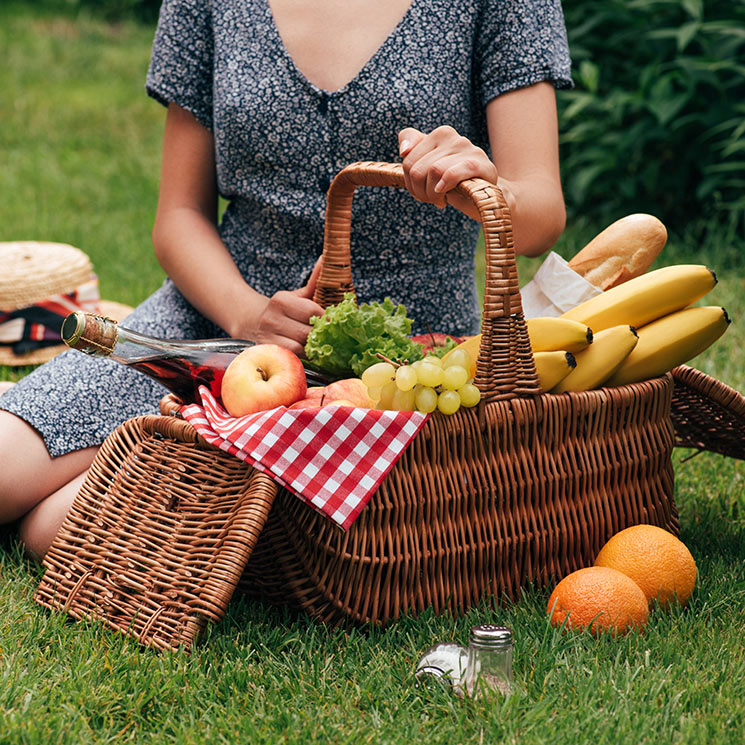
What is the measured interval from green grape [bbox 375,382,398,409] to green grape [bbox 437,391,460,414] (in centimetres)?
8

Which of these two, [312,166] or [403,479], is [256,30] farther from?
[403,479]

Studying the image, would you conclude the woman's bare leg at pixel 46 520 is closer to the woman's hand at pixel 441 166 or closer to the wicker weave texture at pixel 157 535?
the wicker weave texture at pixel 157 535

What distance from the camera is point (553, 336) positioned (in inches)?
69.5

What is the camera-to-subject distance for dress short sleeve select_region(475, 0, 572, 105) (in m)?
2.12

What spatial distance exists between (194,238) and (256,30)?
1.56 feet

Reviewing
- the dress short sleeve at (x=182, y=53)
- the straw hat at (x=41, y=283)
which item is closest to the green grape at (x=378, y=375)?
the dress short sleeve at (x=182, y=53)

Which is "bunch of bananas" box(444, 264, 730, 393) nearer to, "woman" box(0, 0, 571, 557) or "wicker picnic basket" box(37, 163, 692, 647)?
"wicker picnic basket" box(37, 163, 692, 647)

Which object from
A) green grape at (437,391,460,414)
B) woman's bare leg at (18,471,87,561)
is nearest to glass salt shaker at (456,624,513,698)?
green grape at (437,391,460,414)

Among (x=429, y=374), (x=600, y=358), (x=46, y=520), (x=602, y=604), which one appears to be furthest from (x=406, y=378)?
(x=46, y=520)

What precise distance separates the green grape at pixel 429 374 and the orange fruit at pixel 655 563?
0.48m

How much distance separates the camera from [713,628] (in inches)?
67.1

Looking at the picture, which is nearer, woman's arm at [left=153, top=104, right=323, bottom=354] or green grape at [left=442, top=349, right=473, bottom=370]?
green grape at [left=442, top=349, right=473, bottom=370]

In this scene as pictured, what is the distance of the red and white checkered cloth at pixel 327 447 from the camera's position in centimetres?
157

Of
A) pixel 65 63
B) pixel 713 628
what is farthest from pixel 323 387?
pixel 65 63
